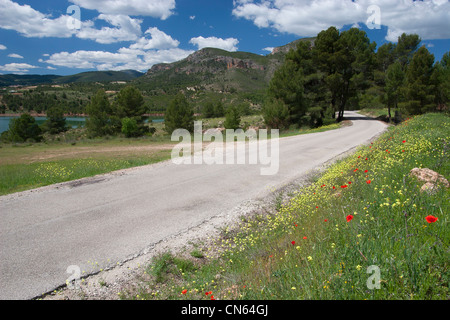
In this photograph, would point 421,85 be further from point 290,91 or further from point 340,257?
point 340,257

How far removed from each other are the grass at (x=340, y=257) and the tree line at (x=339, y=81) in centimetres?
2710

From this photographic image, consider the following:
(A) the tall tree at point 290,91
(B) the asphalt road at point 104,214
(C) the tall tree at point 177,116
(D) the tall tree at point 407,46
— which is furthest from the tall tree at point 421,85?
(C) the tall tree at point 177,116

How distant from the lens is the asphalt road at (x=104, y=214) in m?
4.48

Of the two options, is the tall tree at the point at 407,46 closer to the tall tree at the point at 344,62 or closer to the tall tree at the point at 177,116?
the tall tree at the point at 344,62

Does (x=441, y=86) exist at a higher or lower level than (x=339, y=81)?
lower

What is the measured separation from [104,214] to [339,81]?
135 feet

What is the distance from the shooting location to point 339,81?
39781 millimetres

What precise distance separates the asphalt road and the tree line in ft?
73.8

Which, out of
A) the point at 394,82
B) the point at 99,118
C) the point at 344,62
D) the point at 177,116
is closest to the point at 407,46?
the point at 394,82

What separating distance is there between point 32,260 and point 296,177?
8257 mm

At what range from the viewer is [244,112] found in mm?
76125

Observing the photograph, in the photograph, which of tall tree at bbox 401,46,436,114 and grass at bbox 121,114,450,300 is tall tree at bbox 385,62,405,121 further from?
grass at bbox 121,114,450,300
